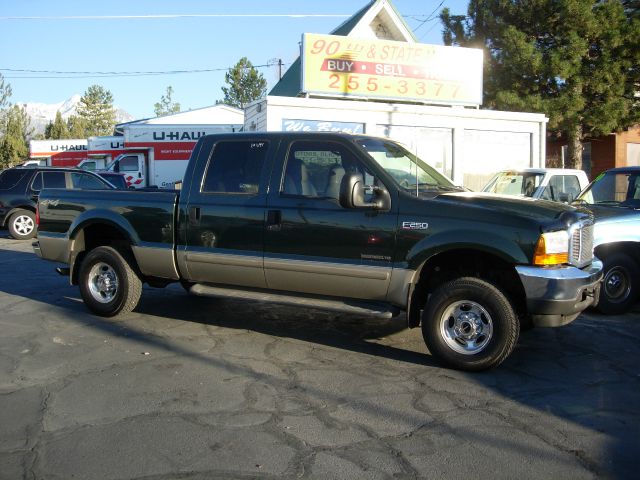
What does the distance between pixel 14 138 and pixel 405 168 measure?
46.2 metres

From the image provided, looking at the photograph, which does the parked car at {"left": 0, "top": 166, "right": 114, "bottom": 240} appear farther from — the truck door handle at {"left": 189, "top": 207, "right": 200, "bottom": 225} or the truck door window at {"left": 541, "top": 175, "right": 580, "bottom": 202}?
the truck door window at {"left": 541, "top": 175, "right": 580, "bottom": 202}

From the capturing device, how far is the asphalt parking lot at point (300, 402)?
3.45 m

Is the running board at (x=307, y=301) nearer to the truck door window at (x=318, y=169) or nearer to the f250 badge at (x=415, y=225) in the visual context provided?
the f250 badge at (x=415, y=225)

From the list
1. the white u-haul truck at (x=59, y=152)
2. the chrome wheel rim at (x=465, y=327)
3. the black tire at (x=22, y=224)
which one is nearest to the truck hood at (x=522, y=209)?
the chrome wheel rim at (x=465, y=327)

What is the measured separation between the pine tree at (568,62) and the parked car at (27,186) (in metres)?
13.8

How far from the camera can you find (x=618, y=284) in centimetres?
718

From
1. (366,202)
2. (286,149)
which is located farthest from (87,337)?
(366,202)

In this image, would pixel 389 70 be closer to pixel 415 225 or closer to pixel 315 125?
pixel 315 125

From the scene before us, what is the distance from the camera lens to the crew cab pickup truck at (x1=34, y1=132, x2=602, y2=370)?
4.81 m

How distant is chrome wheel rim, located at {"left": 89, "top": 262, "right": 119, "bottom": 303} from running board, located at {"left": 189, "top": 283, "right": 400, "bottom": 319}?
1163 millimetres

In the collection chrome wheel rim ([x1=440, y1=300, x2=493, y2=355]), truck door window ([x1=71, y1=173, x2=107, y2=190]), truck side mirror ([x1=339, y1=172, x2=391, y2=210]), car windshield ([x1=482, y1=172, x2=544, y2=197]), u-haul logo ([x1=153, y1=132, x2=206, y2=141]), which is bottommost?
chrome wheel rim ([x1=440, y1=300, x2=493, y2=355])

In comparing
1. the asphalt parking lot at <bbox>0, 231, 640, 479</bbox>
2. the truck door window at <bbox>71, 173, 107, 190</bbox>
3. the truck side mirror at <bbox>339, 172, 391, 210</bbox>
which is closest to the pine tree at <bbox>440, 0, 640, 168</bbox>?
the truck door window at <bbox>71, 173, 107, 190</bbox>

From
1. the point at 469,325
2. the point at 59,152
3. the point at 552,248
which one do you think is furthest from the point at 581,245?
the point at 59,152

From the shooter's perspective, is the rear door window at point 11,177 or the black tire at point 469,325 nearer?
the black tire at point 469,325
